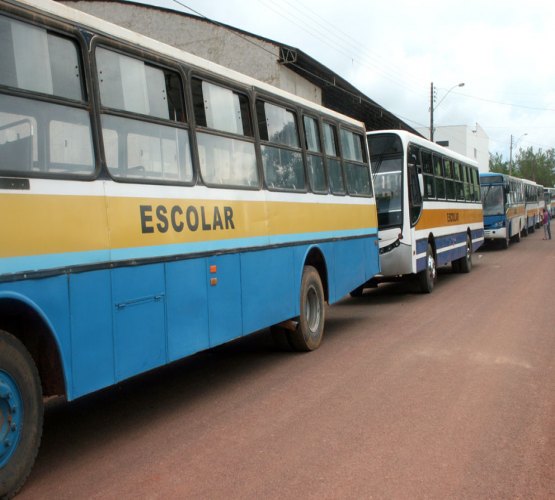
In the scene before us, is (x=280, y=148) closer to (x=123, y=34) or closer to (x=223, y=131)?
(x=223, y=131)

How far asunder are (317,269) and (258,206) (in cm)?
211

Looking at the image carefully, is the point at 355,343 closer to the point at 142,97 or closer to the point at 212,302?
the point at 212,302

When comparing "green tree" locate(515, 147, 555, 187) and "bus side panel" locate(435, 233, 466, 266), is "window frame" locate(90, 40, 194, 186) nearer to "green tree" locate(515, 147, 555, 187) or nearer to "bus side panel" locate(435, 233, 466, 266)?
"bus side panel" locate(435, 233, 466, 266)

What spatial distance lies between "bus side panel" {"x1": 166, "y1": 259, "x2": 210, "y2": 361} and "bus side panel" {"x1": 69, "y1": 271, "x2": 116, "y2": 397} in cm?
76

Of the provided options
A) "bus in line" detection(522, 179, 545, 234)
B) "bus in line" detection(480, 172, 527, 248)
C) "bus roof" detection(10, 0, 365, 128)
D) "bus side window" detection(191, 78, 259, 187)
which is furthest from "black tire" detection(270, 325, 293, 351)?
"bus in line" detection(522, 179, 545, 234)

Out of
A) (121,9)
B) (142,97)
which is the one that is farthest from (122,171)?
(121,9)

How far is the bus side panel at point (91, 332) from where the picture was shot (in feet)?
14.1

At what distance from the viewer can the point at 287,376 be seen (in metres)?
7.09

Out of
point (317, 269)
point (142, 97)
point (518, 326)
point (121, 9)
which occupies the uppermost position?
point (121, 9)

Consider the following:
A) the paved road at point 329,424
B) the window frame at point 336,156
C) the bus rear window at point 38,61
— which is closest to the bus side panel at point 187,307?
the paved road at point 329,424

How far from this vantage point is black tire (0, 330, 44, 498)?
3873 mm

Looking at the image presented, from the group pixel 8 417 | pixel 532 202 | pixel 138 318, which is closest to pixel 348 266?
pixel 138 318

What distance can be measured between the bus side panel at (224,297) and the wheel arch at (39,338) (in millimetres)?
1832

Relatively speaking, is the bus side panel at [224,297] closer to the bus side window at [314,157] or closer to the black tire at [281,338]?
the black tire at [281,338]
